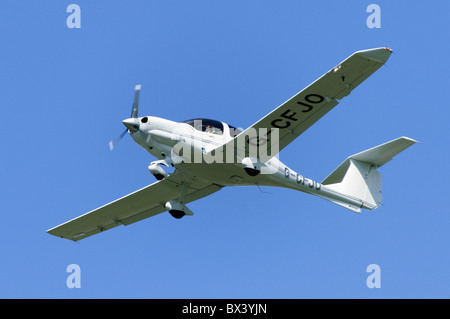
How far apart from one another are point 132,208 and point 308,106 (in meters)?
7.75

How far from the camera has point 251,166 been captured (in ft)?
63.3

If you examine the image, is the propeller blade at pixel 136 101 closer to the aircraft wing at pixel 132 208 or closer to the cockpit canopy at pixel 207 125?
the cockpit canopy at pixel 207 125

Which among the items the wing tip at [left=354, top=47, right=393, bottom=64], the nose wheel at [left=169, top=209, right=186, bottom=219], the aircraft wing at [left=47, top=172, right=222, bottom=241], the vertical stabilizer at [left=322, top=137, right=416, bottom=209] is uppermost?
the wing tip at [left=354, top=47, right=393, bottom=64]

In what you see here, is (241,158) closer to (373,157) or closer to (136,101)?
(136,101)

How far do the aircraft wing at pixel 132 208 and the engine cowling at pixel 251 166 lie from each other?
261 centimetres

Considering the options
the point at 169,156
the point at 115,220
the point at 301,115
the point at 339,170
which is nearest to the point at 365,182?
the point at 339,170

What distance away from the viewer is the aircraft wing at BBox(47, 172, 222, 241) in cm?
2202

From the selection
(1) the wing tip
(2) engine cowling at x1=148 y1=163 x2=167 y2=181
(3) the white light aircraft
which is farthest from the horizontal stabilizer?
(2) engine cowling at x1=148 y1=163 x2=167 y2=181

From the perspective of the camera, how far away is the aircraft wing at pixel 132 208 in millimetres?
22016

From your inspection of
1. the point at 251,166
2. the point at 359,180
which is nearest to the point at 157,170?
the point at 251,166

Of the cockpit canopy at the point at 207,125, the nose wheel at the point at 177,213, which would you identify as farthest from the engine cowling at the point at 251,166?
the nose wheel at the point at 177,213

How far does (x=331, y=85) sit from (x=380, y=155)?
602 cm

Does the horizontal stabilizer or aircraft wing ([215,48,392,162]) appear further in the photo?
the horizontal stabilizer

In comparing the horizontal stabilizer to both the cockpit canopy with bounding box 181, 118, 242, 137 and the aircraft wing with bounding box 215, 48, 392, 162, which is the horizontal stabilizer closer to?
the aircraft wing with bounding box 215, 48, 392, 162
